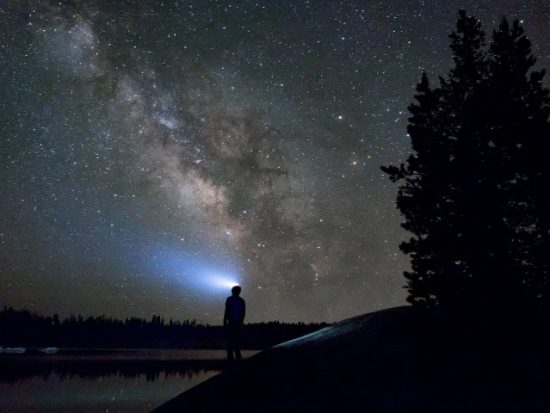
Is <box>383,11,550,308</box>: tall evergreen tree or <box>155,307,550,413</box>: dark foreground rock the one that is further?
<box>383,11,550,308</box>: tall evergreen tree

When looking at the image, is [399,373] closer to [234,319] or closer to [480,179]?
[234,319]

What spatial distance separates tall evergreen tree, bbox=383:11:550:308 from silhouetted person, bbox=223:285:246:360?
1103 cm

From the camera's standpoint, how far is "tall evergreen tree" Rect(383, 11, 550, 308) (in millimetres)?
20969

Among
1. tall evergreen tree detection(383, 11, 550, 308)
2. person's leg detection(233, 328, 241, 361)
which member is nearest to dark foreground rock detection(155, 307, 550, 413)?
person's leg detection(233, 328, 241, 361)

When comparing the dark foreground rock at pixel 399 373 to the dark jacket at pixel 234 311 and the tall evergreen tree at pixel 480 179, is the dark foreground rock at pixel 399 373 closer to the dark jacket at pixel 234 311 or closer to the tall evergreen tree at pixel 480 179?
the dark jacket at pixel 234 311

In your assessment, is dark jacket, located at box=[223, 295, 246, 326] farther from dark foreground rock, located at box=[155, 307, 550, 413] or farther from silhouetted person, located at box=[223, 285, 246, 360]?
dark foreground rock, located at box=[155, 307, 550, 413]

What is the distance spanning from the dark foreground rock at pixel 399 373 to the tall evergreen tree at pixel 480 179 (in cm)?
1101

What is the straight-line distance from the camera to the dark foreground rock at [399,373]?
7.03 meters

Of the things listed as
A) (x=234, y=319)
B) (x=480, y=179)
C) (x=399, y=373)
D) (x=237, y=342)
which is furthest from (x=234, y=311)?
(x=480, y=179)

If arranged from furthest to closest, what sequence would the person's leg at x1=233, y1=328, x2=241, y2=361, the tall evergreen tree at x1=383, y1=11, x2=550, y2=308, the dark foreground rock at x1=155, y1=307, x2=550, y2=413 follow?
the tall evergreen tree at x1=383, y1=11, x2=550, y2=308 < the person's leg at x1=233, y1=328, x2=241, y2=361 < the dark foreground rock at x1=155, y1=307, x2=550, y2=413

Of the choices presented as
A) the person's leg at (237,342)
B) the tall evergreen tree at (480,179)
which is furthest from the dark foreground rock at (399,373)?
the tall evergreen tree at (480,179)

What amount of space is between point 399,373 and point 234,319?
533 cm

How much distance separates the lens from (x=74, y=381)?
3138 centimetres

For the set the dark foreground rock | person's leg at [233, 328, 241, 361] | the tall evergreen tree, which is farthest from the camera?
the tall evergreen tree
